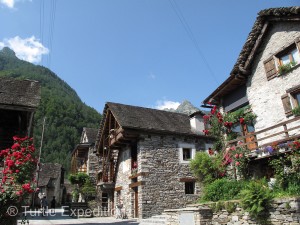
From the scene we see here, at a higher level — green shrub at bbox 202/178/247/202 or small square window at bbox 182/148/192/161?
small square window at bbox 182/148/192/161

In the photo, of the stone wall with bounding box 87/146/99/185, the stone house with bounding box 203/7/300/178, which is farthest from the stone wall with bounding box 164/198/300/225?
the stone wall with bounding box 87/146/99/185

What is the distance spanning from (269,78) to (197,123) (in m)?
9.22

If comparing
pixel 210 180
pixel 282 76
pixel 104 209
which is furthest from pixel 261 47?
pixel 104 209

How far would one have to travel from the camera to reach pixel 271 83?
39.7ft

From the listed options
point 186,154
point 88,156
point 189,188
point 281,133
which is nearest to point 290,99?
point 281,133

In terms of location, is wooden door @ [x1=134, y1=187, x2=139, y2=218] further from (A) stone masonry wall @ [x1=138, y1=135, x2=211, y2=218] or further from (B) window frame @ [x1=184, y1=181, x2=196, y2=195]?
(B) window frame @ [x1=184, y1=181, x2=196, y2=195]

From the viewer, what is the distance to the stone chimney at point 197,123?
20.6m

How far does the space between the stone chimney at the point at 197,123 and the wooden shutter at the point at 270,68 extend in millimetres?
8885

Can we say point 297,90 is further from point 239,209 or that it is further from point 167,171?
point 167,171

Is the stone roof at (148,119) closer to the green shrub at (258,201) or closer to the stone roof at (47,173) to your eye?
the green shrub at (258,201)

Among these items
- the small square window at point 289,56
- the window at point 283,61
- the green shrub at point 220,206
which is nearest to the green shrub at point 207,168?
the green shrub at point 220,206

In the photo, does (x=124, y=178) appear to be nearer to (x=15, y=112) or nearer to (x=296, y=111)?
(x=15, y=112)

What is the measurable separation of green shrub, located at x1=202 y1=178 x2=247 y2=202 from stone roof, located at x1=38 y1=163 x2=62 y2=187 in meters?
35.1

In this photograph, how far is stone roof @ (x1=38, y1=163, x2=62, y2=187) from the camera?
41.4 metres
